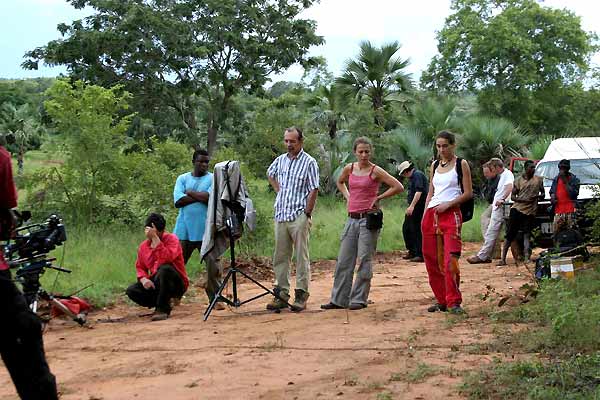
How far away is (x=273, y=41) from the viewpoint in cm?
2802

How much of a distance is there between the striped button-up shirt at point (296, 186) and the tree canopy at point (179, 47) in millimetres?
17315

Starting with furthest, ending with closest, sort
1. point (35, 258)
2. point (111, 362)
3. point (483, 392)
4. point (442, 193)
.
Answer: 1. point (442, 193)
2. point (35, 258)
3. point (111, 362)
4. point (483, 392)

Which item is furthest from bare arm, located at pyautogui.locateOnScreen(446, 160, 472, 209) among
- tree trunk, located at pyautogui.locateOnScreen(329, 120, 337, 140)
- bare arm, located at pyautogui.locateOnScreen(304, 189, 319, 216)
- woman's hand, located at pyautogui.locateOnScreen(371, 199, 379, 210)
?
tree trunk, located at pyautogui.locateOnScreen(329, 120, 337, 140)

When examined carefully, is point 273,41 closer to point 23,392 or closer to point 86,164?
point 86,164

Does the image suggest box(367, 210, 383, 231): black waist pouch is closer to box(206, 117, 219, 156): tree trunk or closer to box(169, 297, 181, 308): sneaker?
box(169, 297, 181, 308): sneaker

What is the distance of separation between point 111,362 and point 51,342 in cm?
131

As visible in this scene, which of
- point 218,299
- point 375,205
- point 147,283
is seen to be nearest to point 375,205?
point 375,205

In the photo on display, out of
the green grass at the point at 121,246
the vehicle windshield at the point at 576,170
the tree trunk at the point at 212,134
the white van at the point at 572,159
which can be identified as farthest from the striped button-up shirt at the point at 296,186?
the tree trunk at the point at 212,134

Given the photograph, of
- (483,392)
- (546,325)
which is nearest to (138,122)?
(546,325)

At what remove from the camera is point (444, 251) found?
8.55 meters

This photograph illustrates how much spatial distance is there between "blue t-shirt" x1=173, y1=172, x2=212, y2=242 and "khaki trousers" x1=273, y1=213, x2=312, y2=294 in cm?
98

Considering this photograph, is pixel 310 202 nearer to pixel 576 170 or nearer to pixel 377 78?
pixel 576 170

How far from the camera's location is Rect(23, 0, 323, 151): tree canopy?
2612 cm

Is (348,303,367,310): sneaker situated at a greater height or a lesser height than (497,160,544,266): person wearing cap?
lesser
